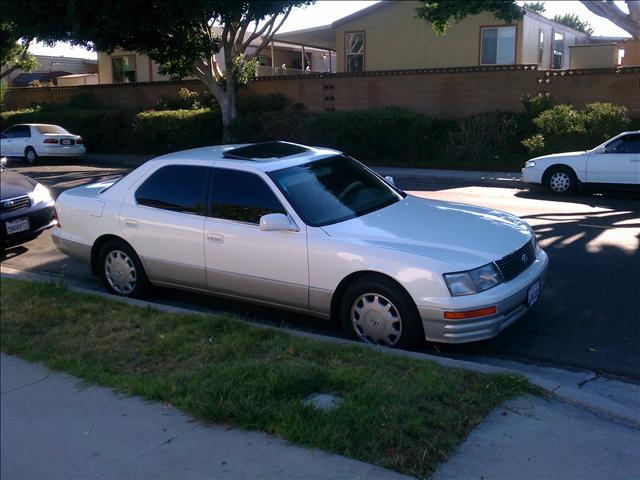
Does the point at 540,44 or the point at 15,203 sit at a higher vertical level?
the point at 540,44

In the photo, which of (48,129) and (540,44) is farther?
(540,44)

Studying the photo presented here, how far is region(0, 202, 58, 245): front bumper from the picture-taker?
31.1 ft

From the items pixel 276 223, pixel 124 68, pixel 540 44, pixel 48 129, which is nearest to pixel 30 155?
pixel 48 129

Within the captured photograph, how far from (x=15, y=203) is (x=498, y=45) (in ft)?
64.9

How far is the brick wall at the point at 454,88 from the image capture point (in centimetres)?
1919

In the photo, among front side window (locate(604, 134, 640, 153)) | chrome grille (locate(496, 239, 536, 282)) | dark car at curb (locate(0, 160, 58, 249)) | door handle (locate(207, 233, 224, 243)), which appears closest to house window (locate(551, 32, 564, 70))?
front side window (locate(604, 134, 640, 153))

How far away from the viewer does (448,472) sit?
3641 millimetres

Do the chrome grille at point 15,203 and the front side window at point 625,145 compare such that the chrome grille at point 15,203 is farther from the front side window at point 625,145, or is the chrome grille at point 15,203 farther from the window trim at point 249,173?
the front side window at point 625,145

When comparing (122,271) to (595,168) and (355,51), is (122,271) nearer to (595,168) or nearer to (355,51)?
(595,168)

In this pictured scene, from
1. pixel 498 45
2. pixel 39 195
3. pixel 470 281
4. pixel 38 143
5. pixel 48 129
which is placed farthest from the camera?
pixel 498 45

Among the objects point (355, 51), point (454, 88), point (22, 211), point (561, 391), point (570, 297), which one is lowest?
point (570, 297)

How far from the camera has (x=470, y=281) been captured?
533 cm

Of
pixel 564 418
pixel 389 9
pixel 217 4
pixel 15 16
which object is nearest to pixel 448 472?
pixel 564 418

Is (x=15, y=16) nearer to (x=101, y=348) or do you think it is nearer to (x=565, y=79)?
(x=565, y=79)
